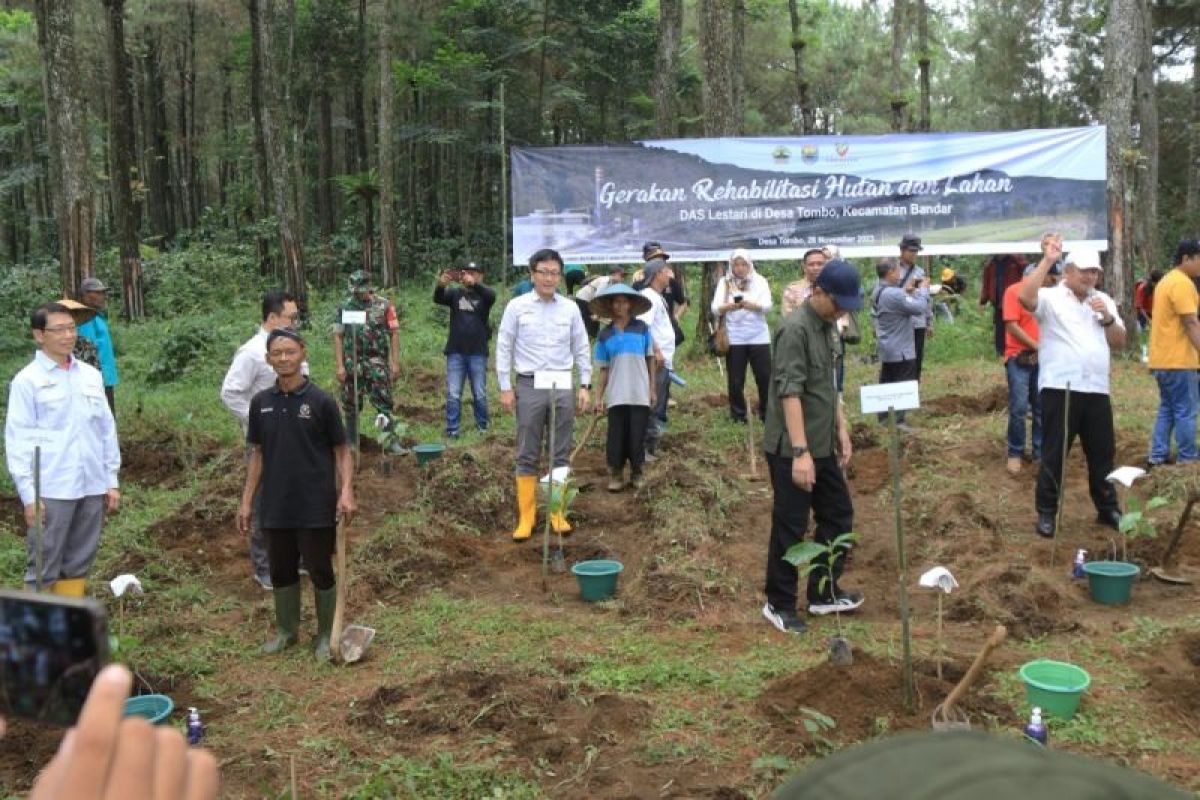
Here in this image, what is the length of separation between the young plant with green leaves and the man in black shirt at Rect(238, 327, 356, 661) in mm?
2250

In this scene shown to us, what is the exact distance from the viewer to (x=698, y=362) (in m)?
13.1

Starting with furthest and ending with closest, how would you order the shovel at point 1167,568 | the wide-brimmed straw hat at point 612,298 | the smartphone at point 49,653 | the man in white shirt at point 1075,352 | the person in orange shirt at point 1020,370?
the wide-brimmed straw hat at point 612,298, the person in orange shirt at point 1020,370, the man in white shirt at point 1075,352, the shovel at point 1167,568, the smartphone at point 49,653

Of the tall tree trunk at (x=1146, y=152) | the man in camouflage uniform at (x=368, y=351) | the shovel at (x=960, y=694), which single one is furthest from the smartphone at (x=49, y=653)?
the tall tree trunk at (x=1146, y=152)

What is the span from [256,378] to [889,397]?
12.4ft

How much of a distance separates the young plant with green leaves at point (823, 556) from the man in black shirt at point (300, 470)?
2.25 m

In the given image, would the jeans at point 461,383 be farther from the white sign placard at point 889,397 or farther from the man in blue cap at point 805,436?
the white sign placard at point 889,397

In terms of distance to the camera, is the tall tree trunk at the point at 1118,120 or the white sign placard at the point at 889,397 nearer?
the white sign placard at the point at 889,397

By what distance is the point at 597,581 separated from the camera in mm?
5699

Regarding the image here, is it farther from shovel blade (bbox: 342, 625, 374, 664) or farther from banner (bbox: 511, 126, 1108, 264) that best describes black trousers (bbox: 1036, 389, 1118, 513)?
banner (bbox: 511, 126, 1108, 264)

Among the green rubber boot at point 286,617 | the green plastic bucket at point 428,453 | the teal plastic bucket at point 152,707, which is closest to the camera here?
the teal plastic bucket at point 152,707

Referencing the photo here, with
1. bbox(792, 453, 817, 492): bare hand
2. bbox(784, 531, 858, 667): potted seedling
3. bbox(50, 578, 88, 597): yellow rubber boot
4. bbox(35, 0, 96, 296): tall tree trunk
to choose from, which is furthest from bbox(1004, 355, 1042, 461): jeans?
bbox(35, 0, 96, 296): tall tree trunk

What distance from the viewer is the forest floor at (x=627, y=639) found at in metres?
3.70

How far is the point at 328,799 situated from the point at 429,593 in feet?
8.22

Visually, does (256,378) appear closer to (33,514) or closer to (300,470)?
(300,470)
